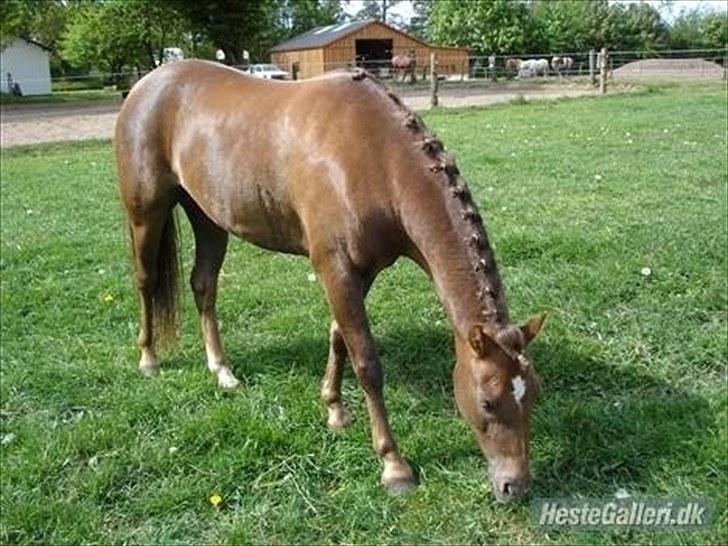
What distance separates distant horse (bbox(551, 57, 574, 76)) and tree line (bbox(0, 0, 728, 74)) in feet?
27.2

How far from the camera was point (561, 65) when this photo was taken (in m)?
37.8

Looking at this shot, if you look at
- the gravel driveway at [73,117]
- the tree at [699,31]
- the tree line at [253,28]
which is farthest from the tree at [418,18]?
the gravel driveway at [73,117]

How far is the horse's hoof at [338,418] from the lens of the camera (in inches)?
135

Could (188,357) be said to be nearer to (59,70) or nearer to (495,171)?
(495,171)

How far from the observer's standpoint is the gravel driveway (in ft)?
58.2

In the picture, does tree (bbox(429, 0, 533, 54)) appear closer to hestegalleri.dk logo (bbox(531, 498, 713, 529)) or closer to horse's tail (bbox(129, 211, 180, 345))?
horse's tail (bbox(129, 211, 180, 345))

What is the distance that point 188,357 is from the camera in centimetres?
432

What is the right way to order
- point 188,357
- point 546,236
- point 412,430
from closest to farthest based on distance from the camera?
point 412,430, point 188,357, point 546,236

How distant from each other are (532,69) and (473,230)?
3570cm

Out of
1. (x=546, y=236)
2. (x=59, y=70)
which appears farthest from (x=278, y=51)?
(x=546, y=236)

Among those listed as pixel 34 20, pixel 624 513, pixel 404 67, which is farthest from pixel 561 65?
pixel 624 513

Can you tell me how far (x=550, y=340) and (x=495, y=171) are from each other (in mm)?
5179

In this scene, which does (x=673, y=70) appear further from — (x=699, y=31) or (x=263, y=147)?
(x=263, y=147)

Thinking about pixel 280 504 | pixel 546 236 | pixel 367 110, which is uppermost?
pixel 367 110
